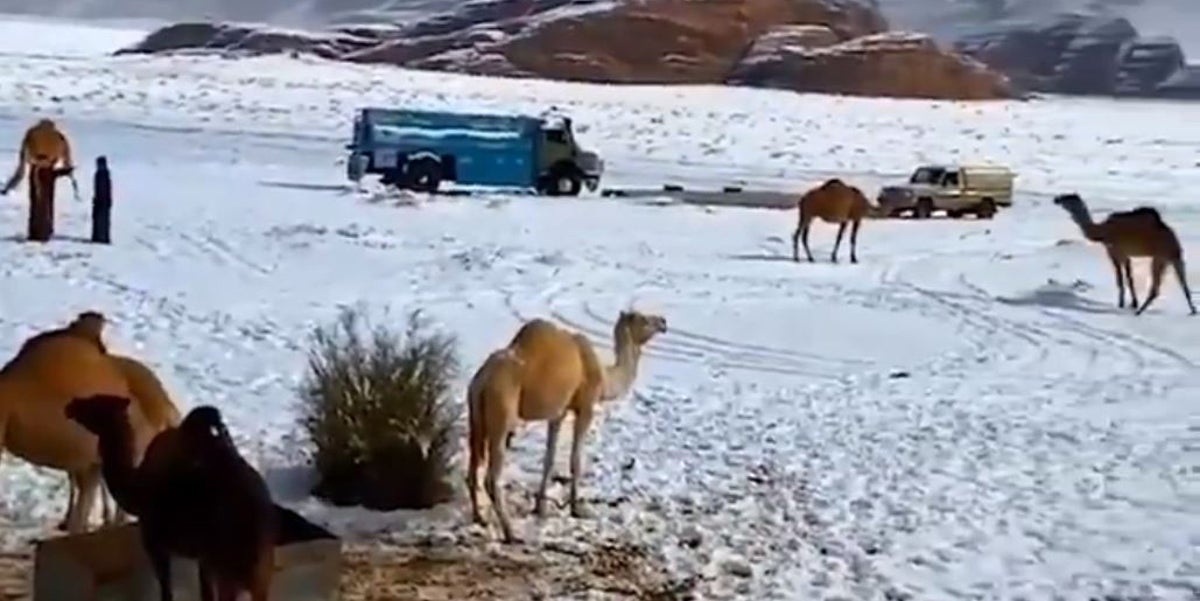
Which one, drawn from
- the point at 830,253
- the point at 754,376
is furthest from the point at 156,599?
the point at 830,253

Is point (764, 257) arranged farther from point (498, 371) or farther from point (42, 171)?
point (498, 371)

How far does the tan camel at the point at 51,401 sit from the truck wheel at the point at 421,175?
19277mm

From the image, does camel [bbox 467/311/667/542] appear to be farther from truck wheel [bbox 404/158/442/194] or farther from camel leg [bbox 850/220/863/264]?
truck wheel [bbox 404/158/442/194]

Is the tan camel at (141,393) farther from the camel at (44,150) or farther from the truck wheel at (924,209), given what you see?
the truck wheel at (924,209)

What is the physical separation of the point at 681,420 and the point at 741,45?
4732 cm

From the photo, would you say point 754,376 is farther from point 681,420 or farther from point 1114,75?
point 1114,75

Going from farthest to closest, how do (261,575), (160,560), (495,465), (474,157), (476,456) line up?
(474,157)
(476,456)
(495,465)
(160,560)
(261,575)

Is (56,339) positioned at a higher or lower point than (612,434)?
higher

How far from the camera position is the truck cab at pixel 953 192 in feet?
86.6

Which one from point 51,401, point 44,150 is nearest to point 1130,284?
point 44,150

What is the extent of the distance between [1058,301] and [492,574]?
34.5ft

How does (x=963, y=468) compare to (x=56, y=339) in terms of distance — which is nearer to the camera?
(x=56, y=339)

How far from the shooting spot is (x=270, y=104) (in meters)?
39.4

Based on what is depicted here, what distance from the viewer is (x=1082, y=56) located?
65.8 m
